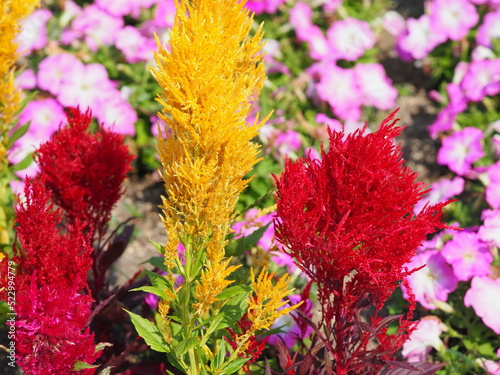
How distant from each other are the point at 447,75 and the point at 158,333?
3.49 m

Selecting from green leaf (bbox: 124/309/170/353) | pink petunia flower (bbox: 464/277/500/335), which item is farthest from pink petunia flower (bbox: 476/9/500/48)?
green leaf (bbox: 124/309/170/353)

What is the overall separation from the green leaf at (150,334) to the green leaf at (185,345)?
3.7 inches

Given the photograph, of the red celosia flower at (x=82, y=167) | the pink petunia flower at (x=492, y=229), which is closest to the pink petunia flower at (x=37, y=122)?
the red celosia flower at (x=82, y=167)

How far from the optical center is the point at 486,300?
2715mm

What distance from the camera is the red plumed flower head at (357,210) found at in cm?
161

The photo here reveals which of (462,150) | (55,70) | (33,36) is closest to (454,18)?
(462,150)

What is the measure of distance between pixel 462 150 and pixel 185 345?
8.35ft

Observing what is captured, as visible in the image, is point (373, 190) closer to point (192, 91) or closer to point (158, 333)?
point (192, 91)

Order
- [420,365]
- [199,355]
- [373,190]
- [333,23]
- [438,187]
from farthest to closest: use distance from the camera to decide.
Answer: [333,23]
[438,187]
[420,365]
[199,355]
[373,190]

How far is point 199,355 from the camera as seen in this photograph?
1939mm

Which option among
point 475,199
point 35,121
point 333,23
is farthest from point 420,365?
point 333,23

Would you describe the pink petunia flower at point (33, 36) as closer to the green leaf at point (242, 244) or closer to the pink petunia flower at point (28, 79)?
the pink petunia flower at point (28, 79)

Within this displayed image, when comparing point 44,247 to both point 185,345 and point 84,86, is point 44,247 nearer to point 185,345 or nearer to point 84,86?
point 185,345

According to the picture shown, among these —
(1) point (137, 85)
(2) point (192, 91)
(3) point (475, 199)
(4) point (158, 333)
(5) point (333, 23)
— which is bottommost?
(4) point (158, 333)
